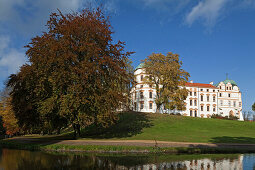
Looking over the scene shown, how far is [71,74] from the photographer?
24.2m

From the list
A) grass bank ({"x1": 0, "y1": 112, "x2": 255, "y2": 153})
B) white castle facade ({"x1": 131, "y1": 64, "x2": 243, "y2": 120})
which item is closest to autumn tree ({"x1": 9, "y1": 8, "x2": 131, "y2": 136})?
grass bank ({"x1": 0, "y1": 112, "x2": 255, "y2": 153})

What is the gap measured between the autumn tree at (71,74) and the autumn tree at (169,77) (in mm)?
24528

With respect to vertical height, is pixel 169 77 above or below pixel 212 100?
above

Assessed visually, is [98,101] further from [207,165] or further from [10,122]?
[10,122]

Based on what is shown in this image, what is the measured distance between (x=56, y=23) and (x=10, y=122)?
24.1 meters

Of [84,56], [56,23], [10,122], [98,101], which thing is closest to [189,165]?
[98,101]

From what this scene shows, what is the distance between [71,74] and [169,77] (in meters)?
30.3

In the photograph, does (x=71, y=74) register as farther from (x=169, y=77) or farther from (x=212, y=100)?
(x=212, y=100)

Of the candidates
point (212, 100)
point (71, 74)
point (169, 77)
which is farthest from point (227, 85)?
point (71, 74)

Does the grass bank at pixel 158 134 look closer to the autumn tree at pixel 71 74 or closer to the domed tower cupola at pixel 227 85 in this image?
the autumn tree at pixel 71 74

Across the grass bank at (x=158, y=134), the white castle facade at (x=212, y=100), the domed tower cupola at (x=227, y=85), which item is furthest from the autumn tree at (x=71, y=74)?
the domed tower cupola at (x=227, y=85)

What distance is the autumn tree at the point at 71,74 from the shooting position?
23.8 m

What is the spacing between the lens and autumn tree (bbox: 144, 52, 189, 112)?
49.7m

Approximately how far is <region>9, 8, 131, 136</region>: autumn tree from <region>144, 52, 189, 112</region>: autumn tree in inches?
966
